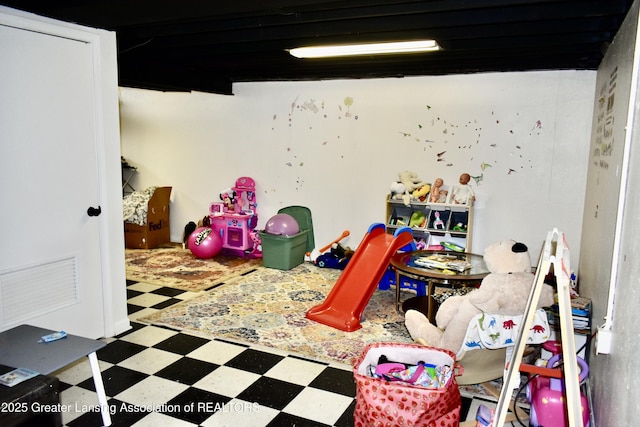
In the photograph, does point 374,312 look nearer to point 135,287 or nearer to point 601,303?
point 601,303

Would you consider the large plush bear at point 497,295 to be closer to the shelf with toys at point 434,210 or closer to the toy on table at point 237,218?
the shelf with toys at point 434,210

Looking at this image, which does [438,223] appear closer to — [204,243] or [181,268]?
[204,243]

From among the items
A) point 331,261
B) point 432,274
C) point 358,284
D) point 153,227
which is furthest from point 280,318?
point 153,227

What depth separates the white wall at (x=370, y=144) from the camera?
4.81 m

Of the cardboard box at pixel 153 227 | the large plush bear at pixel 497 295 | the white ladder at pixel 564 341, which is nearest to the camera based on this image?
the white ladder at pixel 564 341

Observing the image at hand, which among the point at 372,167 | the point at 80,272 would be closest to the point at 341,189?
the point at 372,167

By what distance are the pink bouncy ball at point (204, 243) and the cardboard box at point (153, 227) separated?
81 cm

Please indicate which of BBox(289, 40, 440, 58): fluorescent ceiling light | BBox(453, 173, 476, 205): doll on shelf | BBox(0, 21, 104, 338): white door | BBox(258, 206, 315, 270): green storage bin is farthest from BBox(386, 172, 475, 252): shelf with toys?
BBox(0, 21, 104, 338): white door

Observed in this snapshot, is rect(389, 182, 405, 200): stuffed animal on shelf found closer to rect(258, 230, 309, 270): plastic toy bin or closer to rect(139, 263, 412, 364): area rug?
rect(139, 263, 412, 364): area rug

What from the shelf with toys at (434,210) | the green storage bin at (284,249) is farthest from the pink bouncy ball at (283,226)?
the shelf with toys at (434,210)

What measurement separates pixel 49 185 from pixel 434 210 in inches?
147

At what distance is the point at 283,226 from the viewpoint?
18.3 feet

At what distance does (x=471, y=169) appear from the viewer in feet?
16.9

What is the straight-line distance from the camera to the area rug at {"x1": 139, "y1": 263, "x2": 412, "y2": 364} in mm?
3559
